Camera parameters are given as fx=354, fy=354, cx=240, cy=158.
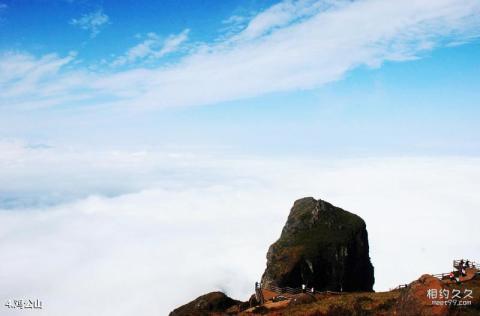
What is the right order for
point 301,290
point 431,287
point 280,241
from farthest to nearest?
point 280,241
point 301,290
point 431,287

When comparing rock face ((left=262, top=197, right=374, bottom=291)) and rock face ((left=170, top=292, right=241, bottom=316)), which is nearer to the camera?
rock face ((left=170, top=292, right=241, bottom=316))

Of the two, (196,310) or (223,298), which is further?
(223,298)

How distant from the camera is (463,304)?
2012 centimetres

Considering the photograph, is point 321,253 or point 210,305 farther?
point 321,253

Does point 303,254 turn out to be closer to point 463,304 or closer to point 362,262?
point 362,262

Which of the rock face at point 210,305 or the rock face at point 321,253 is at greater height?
the rock face at point 321,253

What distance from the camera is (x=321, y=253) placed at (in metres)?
50.3

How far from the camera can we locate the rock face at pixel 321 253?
49.1m

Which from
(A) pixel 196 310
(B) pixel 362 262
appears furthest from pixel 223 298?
(B) pixel 362 262

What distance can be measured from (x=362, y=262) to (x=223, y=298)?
26756mm

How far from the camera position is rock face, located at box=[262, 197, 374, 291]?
49.1 meters

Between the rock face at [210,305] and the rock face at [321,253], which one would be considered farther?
the rock face at [321,253]

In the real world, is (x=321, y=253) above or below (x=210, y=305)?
above

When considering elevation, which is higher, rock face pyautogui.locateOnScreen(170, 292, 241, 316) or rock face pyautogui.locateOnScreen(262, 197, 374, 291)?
rock face pyautogui.locateOnScreen(262, 197, 374, 291)
